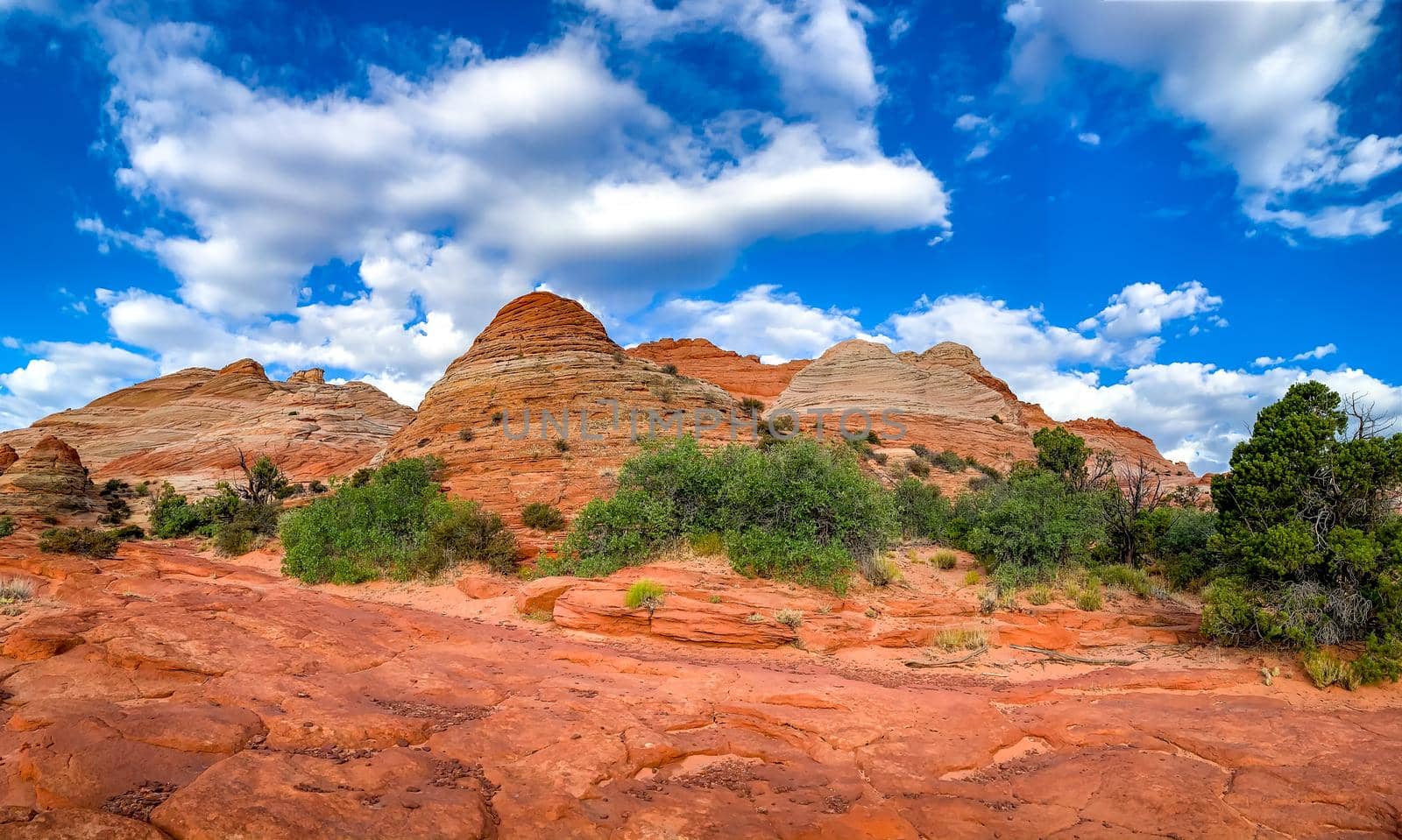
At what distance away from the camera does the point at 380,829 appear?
3988mm

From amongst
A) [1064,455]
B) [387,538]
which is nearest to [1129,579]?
[1064,455]

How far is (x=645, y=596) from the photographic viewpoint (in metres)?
10.8

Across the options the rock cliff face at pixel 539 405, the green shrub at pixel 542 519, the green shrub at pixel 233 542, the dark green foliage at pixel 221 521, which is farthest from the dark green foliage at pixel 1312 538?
the dark green foliage at pixel 221 521

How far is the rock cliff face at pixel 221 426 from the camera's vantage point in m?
46.3

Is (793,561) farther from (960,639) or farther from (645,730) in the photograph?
(645,730)

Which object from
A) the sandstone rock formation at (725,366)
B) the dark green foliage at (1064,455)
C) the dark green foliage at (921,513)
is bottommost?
the dark green foliage at (921,513)

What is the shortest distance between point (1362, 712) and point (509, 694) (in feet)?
30.3

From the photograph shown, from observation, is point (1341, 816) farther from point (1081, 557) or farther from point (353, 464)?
point (353, 464)

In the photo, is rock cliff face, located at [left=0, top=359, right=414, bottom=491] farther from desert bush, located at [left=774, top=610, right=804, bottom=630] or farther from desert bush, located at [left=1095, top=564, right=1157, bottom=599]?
desert bush, located at [left=1095, top=564, right=1157, bottom=599]

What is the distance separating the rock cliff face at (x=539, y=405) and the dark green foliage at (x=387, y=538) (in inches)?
188

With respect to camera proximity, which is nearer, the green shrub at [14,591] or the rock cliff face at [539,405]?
the green shrub at [14,591]

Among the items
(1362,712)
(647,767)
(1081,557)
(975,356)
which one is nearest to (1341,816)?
(1362,712)

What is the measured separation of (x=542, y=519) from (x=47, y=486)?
26003 mm

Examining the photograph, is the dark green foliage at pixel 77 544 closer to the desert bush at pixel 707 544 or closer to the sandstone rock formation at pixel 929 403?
the desert bush at pixel 707 544
